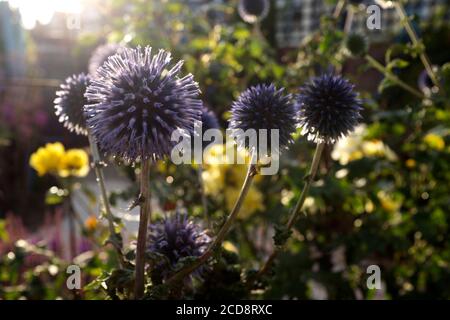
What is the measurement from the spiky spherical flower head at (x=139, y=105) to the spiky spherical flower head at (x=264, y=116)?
0.49ft

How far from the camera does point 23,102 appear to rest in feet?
15.9

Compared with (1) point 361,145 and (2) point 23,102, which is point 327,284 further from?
(2) point 23,102

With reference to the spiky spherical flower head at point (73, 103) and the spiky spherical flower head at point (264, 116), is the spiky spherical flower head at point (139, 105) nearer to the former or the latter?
the spiky spherical flower head at point (264, 116)

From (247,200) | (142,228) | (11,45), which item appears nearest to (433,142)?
(247,200)

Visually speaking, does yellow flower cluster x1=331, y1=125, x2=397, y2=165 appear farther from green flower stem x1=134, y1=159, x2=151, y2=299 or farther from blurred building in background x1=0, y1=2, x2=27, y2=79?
blurred building in background x1=0, y1=2, x2=27, y2=79

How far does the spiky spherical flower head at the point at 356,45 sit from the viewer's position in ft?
6.27

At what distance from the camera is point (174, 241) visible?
102cm

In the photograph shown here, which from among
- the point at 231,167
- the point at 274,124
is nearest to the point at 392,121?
the point at 231,167

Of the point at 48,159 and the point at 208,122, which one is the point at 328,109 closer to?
the point at 208,122

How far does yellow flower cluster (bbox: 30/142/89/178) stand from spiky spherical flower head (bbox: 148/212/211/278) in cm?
115

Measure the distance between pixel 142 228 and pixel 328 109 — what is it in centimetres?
45

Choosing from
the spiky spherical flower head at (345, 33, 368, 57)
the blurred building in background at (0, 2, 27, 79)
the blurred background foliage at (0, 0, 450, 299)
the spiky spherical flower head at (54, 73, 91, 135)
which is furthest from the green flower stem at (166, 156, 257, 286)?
the blurred building in background at (0, 2, 27, 79)

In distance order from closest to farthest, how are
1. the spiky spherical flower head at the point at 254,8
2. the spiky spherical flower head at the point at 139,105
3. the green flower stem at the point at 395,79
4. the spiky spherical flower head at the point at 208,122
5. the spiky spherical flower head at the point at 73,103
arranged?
the spiky spherical flower head at the point at 139,105
the spiky spherical flower head at the point at 73,103
the spiky spherical flower head at the point at 208,122
the green flower stem at the point at 395,79
the spiky spherical flower head at the point at 254,8

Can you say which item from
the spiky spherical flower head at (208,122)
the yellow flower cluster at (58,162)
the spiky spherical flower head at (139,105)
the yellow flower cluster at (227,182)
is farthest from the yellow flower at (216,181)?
the spiky spherical flower head at (139,105)
